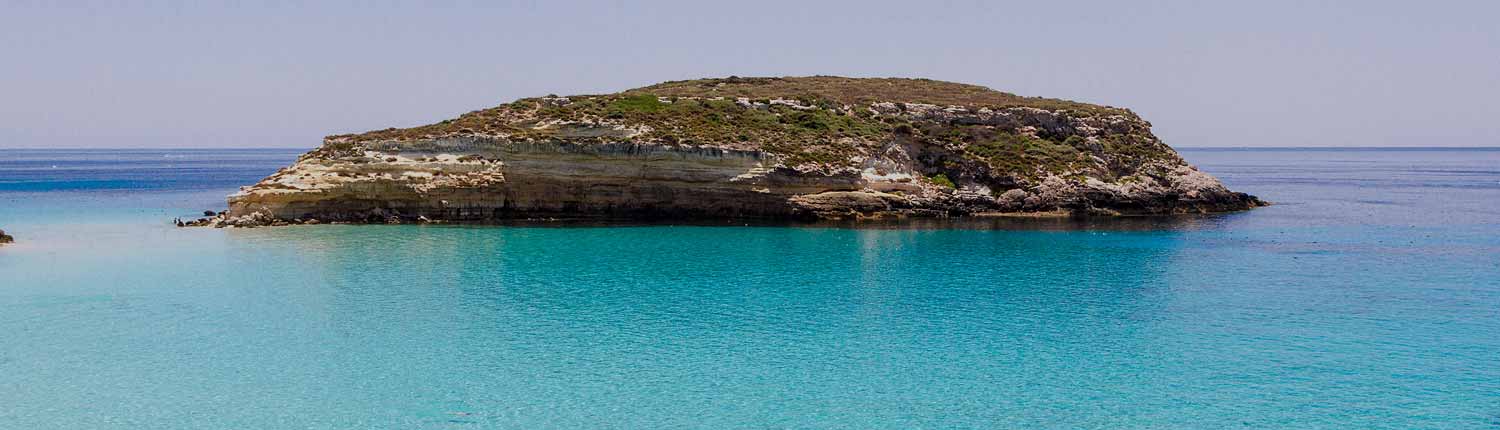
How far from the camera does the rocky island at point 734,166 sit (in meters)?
56.9

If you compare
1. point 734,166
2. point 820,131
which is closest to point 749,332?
point 734,166

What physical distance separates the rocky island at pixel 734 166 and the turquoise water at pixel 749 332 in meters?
7.89

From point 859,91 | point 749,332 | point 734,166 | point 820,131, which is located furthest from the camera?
point 859,91

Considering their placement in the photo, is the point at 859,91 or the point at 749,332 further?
the point at 859,91

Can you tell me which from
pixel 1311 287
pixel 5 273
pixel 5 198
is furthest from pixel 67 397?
pixel 5 198

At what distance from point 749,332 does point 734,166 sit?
105ft

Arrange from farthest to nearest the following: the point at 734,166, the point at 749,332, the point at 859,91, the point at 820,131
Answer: the point at 859,91
the point at 820,131
the point at 734,166
the point at 749,332

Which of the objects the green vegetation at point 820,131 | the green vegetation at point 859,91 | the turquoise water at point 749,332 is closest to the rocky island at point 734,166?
the green vegetation at point 820,131

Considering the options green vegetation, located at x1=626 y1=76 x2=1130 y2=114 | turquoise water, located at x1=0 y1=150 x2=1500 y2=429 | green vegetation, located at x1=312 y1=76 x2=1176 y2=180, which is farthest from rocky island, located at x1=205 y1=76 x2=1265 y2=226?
turquoise water, located at x1=0 y1=150 x2=1500 y2=429

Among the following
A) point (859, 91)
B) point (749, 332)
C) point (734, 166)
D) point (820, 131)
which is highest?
point (859, 91)

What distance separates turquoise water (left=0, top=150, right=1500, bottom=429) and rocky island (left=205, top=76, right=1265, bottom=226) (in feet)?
25.9

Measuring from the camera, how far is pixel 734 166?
191ft

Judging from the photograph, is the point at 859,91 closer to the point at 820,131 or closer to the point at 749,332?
the point at 820,131

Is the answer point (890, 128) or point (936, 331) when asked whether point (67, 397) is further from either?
point (890, 128)
